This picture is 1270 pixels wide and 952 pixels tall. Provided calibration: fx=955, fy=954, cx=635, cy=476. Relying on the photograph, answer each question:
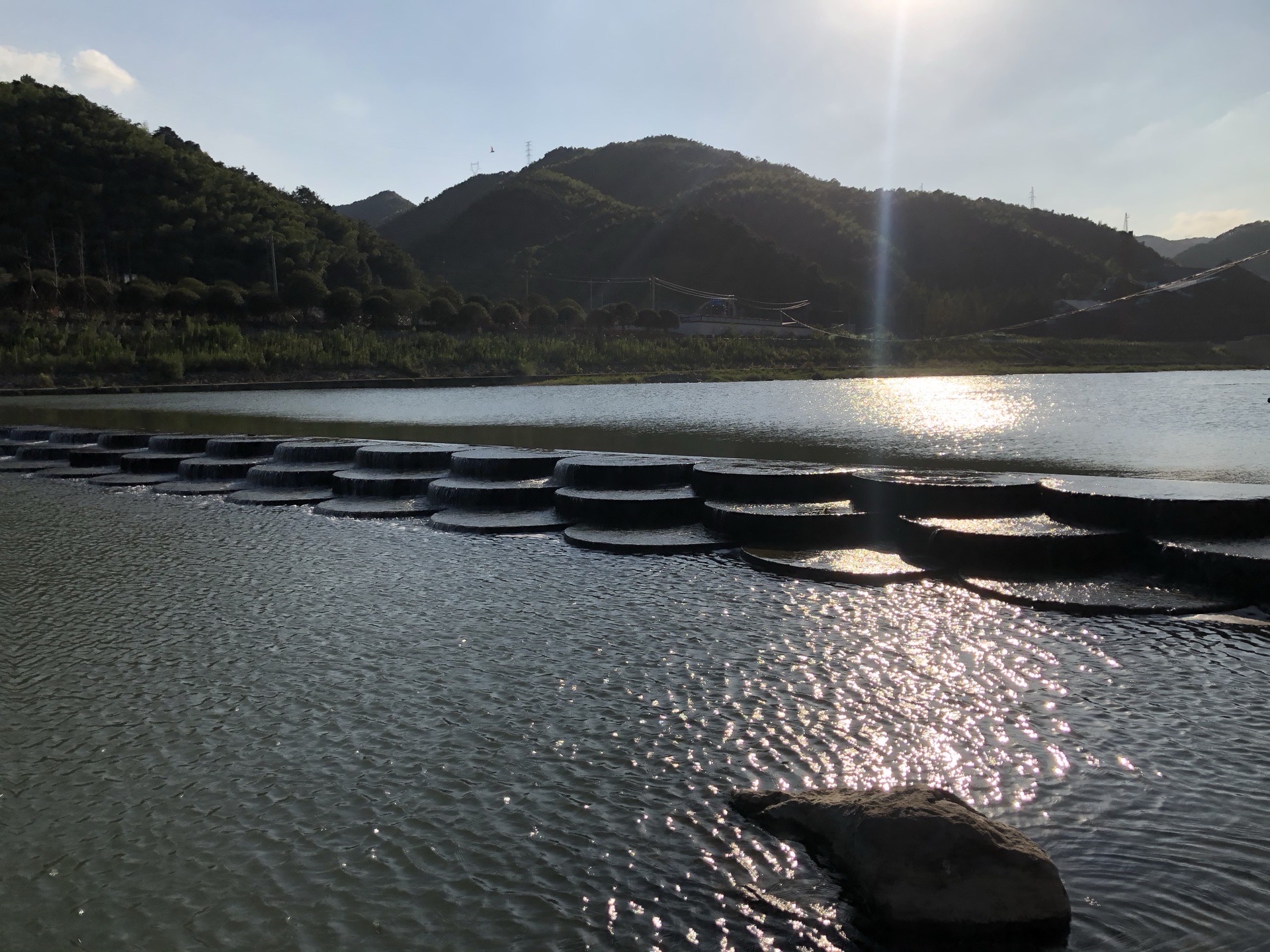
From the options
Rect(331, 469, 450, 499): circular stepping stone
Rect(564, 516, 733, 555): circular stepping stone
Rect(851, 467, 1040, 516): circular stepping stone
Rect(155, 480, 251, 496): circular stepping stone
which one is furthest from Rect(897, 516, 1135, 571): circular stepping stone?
Rect(155, 480, 251, 496): circular stepping stone

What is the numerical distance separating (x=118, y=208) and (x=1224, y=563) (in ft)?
254

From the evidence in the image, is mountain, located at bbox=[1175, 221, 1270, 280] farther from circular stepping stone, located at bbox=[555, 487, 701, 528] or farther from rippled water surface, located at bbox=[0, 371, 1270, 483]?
circular stepping stone, located at bbox=[555, 487, 701, 528]

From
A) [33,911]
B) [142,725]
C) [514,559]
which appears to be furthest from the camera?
[514,559]

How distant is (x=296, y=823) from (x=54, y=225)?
248 feet

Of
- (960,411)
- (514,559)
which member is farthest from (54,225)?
(514,559)

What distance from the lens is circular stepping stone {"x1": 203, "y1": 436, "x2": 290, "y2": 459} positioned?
1385cm

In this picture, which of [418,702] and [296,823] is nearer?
[296,823]

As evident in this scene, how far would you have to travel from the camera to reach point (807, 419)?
68.5 ft

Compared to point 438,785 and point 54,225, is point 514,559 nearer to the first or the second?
point 438,785

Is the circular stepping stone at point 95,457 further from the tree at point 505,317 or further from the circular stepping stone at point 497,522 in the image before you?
the tree at point 505,317

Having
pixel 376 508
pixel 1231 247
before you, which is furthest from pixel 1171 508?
pixel 1231 247

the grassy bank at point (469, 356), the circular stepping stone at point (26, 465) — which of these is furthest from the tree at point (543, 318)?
the circular stepping stone at point (26, 465)

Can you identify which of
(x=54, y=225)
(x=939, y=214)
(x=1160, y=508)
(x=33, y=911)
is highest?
(x=939, y=214)

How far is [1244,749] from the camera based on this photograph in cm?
392
